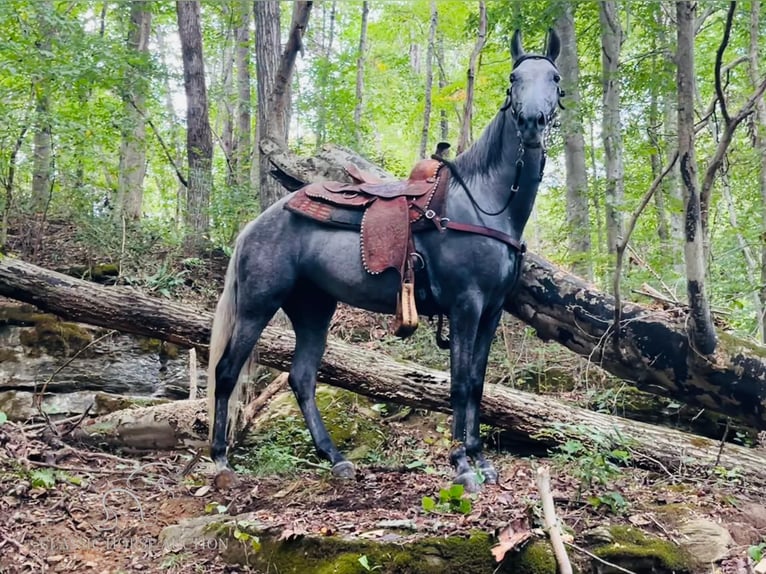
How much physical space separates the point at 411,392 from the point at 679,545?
2.89 m

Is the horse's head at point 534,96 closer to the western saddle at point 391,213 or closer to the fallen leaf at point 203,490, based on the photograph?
the western saddle at point 391,213

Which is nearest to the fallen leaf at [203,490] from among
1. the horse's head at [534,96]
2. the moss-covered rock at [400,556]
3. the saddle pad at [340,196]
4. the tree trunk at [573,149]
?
the moss-covered rock at [400,556]

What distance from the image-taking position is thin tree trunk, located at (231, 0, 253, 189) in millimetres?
11784

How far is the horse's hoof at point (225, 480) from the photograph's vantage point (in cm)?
477

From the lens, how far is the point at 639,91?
961 centimetres

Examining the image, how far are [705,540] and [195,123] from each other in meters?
10.4

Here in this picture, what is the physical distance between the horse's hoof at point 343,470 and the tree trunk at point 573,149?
17.3 ft

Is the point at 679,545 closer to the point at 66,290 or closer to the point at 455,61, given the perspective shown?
the point at 66,290

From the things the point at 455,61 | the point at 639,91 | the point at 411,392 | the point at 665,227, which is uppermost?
the point at 455,61

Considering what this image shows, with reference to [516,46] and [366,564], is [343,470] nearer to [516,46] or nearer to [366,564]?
[366,564]

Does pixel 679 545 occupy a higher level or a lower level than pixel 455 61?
lower

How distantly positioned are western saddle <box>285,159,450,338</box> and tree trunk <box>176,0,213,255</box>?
20.1 feet

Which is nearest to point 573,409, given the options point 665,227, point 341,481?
point 341,481

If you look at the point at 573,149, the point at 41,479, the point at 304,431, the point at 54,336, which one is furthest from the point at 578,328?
the point at 54,336
